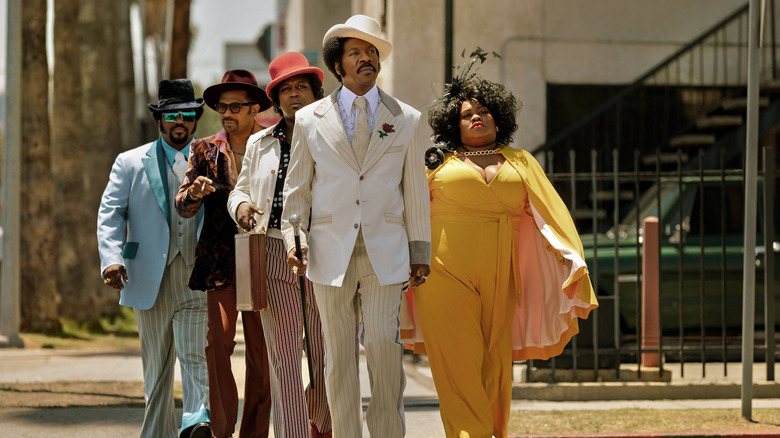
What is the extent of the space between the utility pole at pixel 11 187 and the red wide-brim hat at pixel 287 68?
25.4 ft

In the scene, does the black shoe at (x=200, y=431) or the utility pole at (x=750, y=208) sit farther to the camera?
the utility pole at (x=750, y=208)

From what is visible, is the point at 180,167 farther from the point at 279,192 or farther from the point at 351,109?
the point at 351,109

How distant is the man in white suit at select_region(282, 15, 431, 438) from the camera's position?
5371 millimetres

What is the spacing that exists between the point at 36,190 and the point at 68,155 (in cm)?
180

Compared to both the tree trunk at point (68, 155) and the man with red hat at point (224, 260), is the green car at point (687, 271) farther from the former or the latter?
the tree trunk at point (68, 155)

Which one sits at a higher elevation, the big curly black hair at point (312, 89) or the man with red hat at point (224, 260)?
the big curly black hair at point (312, 89)

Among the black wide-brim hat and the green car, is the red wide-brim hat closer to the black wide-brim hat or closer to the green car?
the black wide-brim hat

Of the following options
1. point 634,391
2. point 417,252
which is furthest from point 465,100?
point 634,391

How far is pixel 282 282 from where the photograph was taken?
5922 millimetres

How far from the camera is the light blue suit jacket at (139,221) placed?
638 cm

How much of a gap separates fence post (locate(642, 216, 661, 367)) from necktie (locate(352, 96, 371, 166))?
4.79 meters

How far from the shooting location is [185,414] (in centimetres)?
623

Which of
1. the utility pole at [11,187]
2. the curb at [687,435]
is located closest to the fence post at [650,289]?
the curb at [687,435]

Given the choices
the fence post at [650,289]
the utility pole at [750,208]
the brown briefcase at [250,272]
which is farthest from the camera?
the fence post at [650,289]
